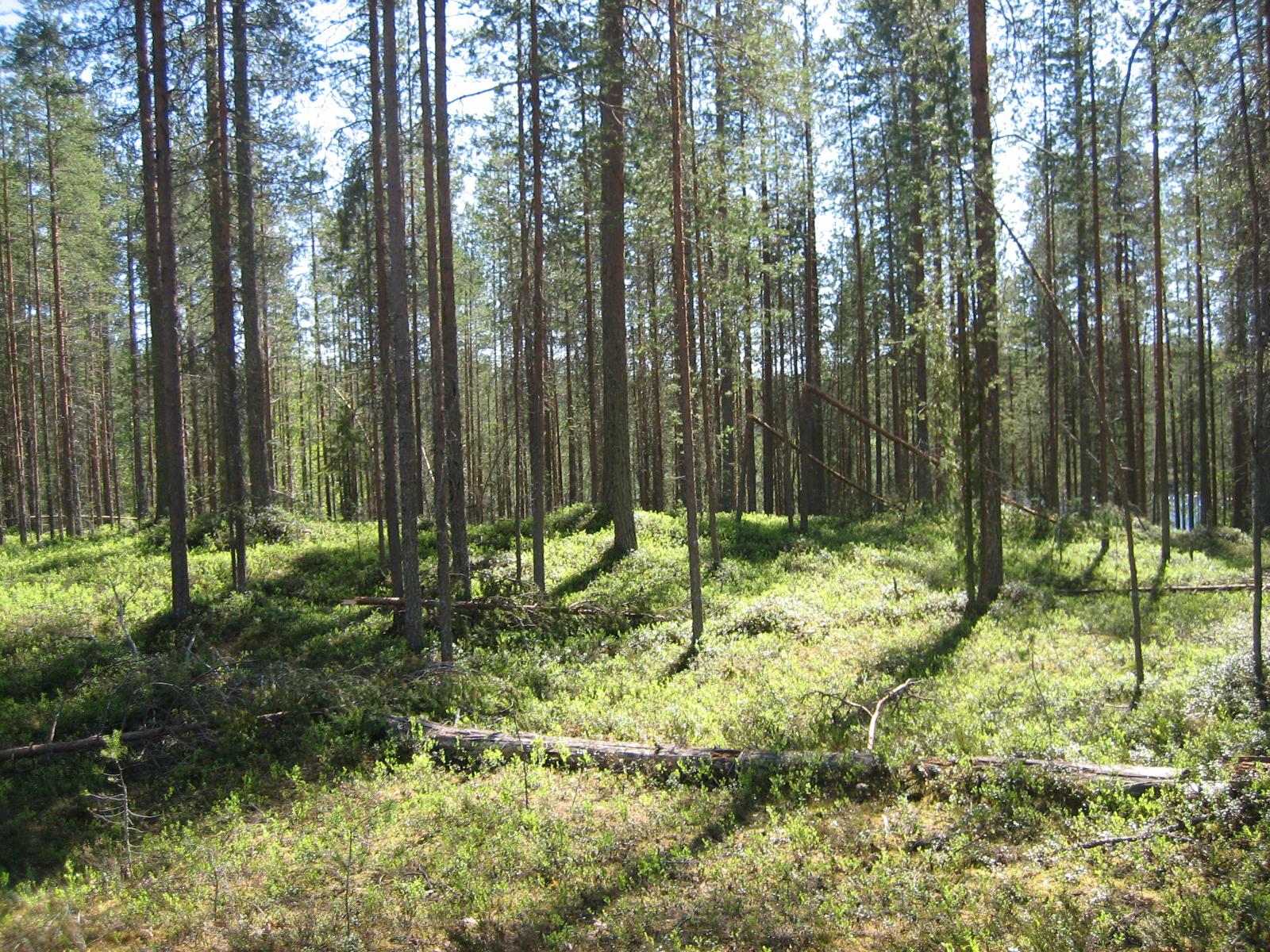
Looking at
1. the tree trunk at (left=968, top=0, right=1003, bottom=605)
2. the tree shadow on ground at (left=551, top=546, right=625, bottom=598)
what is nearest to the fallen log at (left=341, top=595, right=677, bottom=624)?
the tree shadow on ground at (left=551, top=546, right=625, bottom=598)

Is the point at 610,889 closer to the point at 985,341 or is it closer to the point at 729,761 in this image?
the point at 729,761

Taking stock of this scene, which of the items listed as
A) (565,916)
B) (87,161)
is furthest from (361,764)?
(87,161)

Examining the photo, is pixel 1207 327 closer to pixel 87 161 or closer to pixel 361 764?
pixel 361 764

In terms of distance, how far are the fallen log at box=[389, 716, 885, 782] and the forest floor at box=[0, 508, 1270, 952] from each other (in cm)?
19

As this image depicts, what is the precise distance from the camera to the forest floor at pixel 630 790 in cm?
494

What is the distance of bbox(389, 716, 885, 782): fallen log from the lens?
6.80m

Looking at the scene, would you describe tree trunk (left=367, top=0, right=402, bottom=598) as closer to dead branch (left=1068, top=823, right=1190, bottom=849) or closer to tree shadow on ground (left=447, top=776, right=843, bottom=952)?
tree shadow on ground (left=447, top=776, right=843, bottom=952)

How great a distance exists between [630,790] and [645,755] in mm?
500

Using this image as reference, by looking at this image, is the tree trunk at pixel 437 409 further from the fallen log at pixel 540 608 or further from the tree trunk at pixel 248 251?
the tree trunk at pixel 248 251

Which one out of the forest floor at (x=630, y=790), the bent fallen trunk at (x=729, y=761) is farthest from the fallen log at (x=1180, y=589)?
the bent fallen trunk at (x=729, y=761)

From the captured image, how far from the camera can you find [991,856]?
5301 mm

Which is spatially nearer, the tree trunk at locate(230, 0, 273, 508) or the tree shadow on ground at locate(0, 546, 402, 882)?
the tree shadow on ground at locate(0, 546, 402, 882)

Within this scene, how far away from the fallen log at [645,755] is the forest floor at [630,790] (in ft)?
0.61

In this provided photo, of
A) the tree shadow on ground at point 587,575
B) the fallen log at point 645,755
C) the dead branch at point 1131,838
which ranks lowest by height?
the fallen log at point 645,755
